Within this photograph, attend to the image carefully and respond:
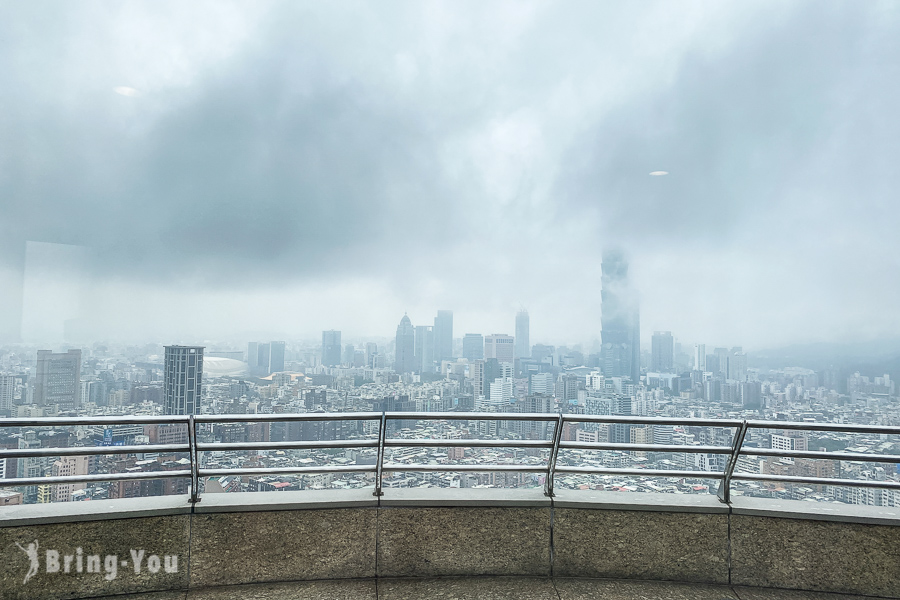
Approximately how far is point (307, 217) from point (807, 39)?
9.96 m

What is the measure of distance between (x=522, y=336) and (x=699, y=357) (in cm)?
267

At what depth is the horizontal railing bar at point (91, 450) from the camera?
3.08 m

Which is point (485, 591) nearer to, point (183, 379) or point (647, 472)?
point (647, 472)

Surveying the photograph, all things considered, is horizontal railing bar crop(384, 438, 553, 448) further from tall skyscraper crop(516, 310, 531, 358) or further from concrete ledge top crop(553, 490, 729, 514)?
tall skyscraper crop(516, 310, 531, 358)

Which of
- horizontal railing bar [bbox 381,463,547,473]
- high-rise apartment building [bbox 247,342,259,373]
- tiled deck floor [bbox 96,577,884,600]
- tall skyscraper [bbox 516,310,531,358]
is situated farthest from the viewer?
tall skyscraper [bbox 516,310,531,358]

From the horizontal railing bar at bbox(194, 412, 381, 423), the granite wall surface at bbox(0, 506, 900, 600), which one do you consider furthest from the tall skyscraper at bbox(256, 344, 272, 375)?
the granite wall surface at bbox(0, 506, 900, 600)

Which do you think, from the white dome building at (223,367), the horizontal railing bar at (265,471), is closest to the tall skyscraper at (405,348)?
the white dome building at (223,367)

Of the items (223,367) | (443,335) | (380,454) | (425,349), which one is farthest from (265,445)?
(443,335)

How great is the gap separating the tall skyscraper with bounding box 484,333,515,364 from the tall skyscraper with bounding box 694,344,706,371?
259cm

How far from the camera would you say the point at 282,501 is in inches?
141

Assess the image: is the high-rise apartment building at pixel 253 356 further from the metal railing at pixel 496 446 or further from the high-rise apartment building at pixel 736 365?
the high-rise apartment building at pixel 736 365

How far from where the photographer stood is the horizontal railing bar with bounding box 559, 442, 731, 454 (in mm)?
3570

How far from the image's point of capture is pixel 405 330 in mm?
7219

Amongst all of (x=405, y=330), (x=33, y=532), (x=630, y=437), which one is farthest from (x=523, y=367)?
(x=33, y=532)
